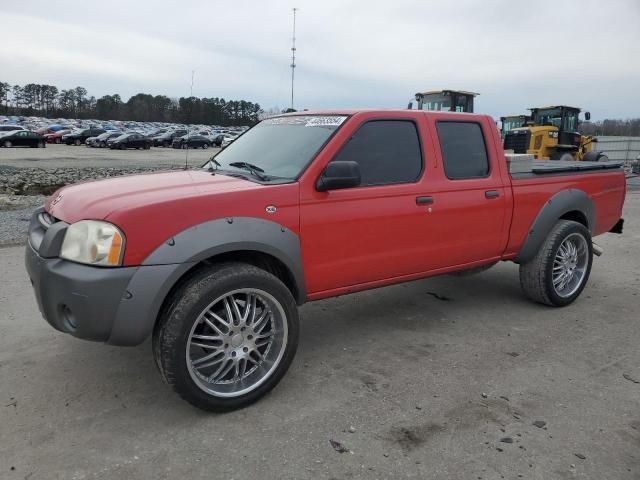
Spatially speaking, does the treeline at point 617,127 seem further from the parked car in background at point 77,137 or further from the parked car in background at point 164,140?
the parked car in background at point 77,137

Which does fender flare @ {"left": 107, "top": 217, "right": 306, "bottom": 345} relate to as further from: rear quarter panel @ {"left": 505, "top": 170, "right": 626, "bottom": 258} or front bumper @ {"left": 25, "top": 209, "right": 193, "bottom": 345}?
rear quarter panel @ {"left": 505, "top": 170, "right": 626, "bottom": 258}

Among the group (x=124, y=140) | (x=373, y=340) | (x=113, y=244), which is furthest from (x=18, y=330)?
(x=124, y=140)

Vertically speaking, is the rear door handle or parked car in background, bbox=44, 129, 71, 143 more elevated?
parked car in background, bbox=44, 129, 71, 143

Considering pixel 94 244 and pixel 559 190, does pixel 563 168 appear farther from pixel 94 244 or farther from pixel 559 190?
pixel 94 244

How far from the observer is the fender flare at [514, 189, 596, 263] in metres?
4.95

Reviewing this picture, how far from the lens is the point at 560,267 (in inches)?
206

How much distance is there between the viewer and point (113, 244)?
9.36 feet

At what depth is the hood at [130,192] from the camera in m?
3.03

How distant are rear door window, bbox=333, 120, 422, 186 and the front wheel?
70.6 inches

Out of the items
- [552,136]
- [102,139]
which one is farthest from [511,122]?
[102,139]

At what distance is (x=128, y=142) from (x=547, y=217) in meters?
42.0

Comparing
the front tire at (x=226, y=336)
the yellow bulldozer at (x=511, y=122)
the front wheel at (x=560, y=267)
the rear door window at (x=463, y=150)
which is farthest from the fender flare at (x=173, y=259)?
the yellow bulldozer at (x=511, y=122)

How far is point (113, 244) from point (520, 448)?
8.19 feet

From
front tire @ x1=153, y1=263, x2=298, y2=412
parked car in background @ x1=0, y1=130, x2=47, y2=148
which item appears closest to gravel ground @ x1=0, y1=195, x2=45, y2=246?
front tire @ x1=153, y1=263, x2=298, y2=412
